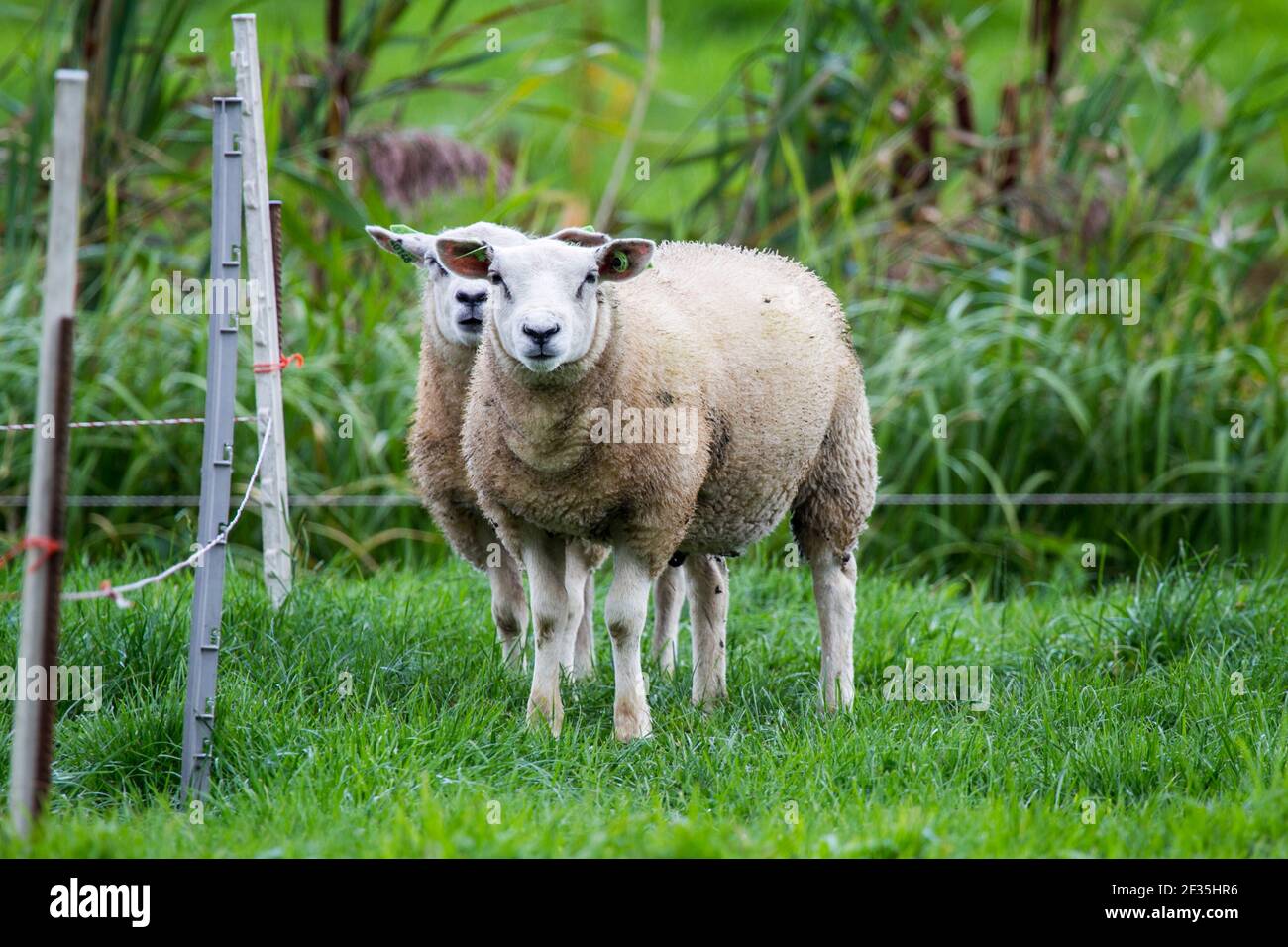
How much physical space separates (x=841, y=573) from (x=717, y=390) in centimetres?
81

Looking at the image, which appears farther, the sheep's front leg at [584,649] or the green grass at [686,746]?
the sheep's front leg at [584,649]

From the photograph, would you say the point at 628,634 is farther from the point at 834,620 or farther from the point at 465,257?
the point at 465,257

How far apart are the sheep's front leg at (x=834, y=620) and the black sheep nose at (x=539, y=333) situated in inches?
54.0

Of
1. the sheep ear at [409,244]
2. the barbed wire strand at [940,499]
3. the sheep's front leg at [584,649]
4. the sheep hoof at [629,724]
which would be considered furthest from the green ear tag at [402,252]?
the barbed wire strand at [940,499]

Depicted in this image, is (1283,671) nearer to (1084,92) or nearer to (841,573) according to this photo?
(841,573)

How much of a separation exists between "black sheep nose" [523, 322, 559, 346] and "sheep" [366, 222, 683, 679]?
74cm

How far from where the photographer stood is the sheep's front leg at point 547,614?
173 inches

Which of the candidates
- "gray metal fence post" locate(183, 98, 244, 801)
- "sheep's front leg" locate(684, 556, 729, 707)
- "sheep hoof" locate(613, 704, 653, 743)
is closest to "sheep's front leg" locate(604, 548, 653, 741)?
"sheep hoof" locate(613, 704, 653, 743)

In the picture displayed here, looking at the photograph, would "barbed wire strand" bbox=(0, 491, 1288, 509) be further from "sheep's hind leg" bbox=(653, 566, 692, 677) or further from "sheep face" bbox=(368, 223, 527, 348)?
"sheep face" bbox=(368, 223, 527, 348)

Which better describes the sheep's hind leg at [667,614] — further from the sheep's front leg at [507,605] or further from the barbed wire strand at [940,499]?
the barbed wire strand at [940,499]

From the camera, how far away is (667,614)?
17.3ft

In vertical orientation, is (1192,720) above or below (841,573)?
below

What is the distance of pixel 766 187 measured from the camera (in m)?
8.45
